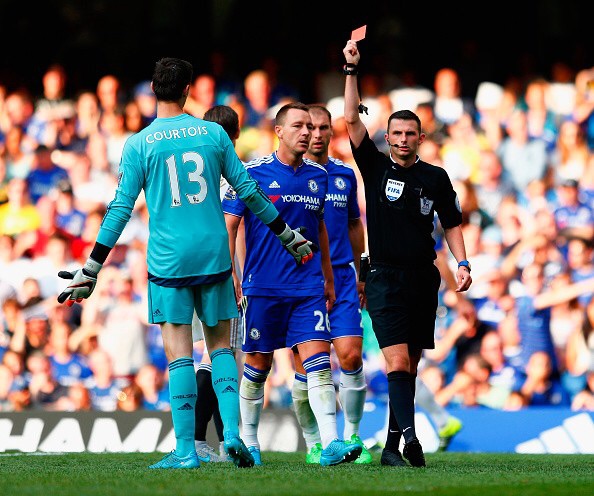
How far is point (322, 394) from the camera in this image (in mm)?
7285

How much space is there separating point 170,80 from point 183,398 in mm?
1794

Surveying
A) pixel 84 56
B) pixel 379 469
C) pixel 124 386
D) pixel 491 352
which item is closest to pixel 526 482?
pixel 379 469

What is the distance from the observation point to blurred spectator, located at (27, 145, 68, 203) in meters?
15.5

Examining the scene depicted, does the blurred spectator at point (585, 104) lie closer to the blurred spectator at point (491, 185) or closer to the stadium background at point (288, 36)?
the stadium background at point (288, 36)

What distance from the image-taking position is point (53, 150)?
51.9ft

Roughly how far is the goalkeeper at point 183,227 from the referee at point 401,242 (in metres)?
0.98

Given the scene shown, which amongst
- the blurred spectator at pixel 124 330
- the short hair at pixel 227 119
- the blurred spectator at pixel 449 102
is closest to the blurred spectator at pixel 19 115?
the blurred spectator at pixel 124 330

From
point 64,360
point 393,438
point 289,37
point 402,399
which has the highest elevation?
point 289,37

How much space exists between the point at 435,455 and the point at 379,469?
8.02ft

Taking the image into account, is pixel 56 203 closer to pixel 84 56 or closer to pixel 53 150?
pixel 53 150

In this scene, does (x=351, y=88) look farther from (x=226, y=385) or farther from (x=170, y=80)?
(x=226, y=385)

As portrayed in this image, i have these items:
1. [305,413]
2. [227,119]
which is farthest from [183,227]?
[305,413]

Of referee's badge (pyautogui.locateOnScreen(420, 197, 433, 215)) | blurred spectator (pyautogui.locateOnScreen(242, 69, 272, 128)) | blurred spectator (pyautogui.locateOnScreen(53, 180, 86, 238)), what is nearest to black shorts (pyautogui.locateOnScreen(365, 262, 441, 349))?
referee's badge (pyautogui.locateOnScreen(420, 197, 433, 215))

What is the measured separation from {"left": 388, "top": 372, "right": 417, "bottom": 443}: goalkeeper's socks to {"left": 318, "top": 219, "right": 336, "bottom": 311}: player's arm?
89 centimetres
